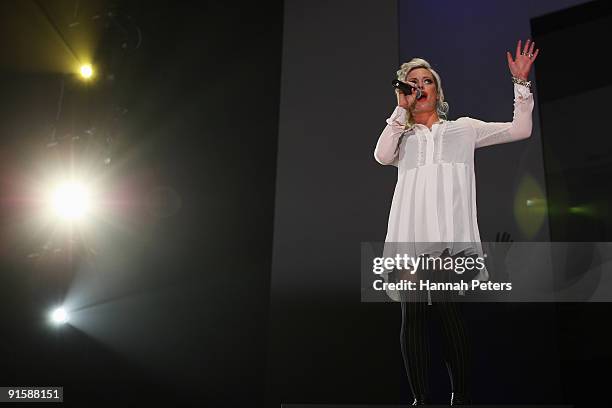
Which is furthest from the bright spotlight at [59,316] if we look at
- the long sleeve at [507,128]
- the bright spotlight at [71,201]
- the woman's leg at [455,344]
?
the long sleeve at [507,128]

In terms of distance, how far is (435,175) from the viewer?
7.55 ft

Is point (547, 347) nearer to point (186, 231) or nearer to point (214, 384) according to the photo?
point (214, 384)

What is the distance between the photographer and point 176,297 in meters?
2.74

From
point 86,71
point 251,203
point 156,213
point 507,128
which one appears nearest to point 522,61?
point 507,128

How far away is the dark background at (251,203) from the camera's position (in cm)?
249

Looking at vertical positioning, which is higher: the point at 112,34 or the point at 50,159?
the point at 112,34

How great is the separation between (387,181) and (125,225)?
4.31 feet

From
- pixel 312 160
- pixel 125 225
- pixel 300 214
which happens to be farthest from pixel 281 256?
pixel 125 225

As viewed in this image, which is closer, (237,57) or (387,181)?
(387,181)

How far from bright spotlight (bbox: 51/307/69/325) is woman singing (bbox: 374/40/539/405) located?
1542 millimetres

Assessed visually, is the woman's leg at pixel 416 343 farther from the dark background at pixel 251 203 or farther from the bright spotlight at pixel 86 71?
the bright spotlight at pixel 86 71

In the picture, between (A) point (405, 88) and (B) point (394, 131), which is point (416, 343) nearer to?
(B) point (394, 131)

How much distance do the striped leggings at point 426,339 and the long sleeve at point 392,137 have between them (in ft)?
1.70

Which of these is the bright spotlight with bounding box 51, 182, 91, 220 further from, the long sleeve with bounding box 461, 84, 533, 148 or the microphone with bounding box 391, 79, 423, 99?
the long sleeve with bounding box 461, 84, 533, 148
